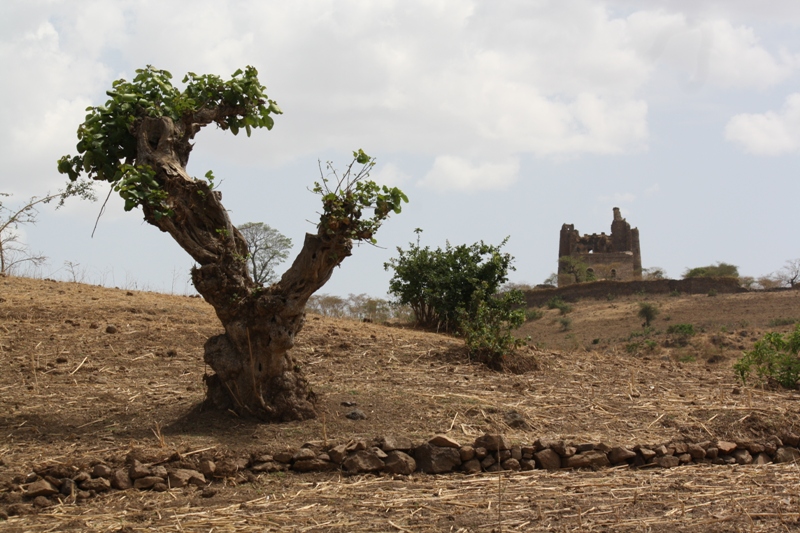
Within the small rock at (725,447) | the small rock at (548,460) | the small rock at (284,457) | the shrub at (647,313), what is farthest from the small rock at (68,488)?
the shrub at (647,313)

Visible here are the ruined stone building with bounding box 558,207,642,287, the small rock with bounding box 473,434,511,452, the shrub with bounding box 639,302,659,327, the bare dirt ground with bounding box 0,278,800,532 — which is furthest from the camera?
the ruined stone building with bounding box 558,207,642,287

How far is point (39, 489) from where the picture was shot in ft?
16.3

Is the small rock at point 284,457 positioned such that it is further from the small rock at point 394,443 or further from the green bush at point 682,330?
the green bush at point 682,330

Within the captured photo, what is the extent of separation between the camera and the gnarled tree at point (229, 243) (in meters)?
6.41

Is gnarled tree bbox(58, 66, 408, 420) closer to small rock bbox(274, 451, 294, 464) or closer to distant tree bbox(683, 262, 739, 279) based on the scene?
small rock bbox(274, 451, 294, 464)

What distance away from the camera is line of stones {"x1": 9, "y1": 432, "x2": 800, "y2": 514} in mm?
5180

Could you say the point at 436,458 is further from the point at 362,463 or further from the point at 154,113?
the point at 154,113

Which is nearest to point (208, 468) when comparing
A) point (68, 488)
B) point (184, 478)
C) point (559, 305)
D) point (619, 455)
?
point (184, 478)

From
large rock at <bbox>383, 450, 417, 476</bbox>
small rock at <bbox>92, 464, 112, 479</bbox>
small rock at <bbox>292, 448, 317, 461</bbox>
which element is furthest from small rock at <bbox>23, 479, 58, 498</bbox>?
large rock at <bbox>383, 450, 417, 476</bbox>

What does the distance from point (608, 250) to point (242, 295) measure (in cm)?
5365

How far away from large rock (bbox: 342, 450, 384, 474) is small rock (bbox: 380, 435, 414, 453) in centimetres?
12

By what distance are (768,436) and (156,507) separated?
201 inches

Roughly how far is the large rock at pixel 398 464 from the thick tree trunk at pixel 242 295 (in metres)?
1.08

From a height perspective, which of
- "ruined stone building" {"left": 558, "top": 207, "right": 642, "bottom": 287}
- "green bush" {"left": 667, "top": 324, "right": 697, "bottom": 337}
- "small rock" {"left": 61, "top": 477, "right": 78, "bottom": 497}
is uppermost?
"ruined stone building" {"left": 558, "top": 207, "right": 642, "bottom": 287}
